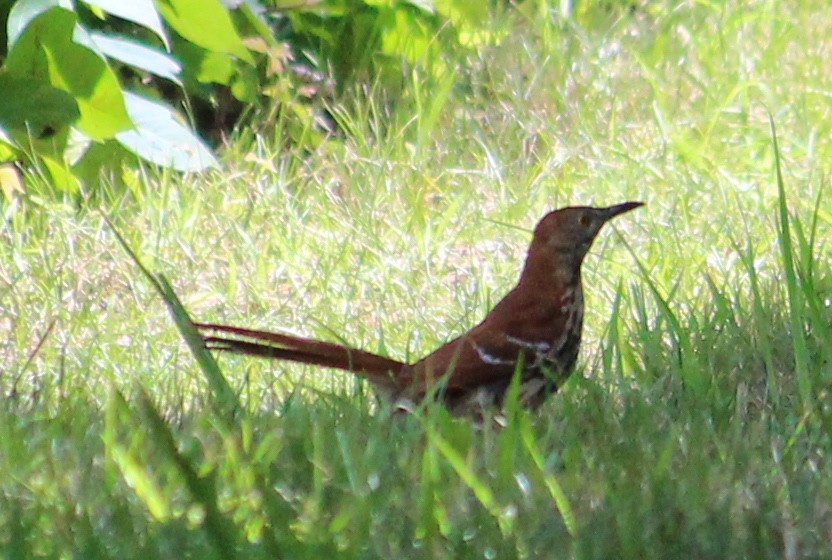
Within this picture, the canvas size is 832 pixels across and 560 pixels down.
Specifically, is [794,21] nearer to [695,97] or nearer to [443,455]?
[695,97]

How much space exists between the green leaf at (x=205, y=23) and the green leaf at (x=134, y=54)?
12 centimetres

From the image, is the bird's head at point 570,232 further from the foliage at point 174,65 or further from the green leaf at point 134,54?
the green leaf at point 134,54

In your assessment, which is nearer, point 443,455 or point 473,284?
point 443,455

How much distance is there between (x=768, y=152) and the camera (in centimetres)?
510

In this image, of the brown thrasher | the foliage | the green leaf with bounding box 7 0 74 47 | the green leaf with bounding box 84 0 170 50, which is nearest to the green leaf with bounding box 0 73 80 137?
the foliage

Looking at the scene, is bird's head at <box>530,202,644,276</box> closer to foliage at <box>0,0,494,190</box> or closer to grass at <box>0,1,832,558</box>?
grass at <box>0,1,832,558</box>

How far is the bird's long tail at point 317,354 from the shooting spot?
118 inches

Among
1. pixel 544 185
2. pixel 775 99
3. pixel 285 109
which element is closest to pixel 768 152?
pixel 775 99

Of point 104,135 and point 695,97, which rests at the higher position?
point 695,97

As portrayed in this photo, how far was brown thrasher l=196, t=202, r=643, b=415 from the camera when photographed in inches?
118

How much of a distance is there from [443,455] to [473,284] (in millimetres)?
1746

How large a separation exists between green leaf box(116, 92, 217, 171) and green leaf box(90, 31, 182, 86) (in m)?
0.15

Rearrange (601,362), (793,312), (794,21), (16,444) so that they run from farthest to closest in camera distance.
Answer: (794,21) → (601,362) → (793,312) → (16,444)

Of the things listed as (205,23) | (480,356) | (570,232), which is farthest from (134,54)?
(480,356)
